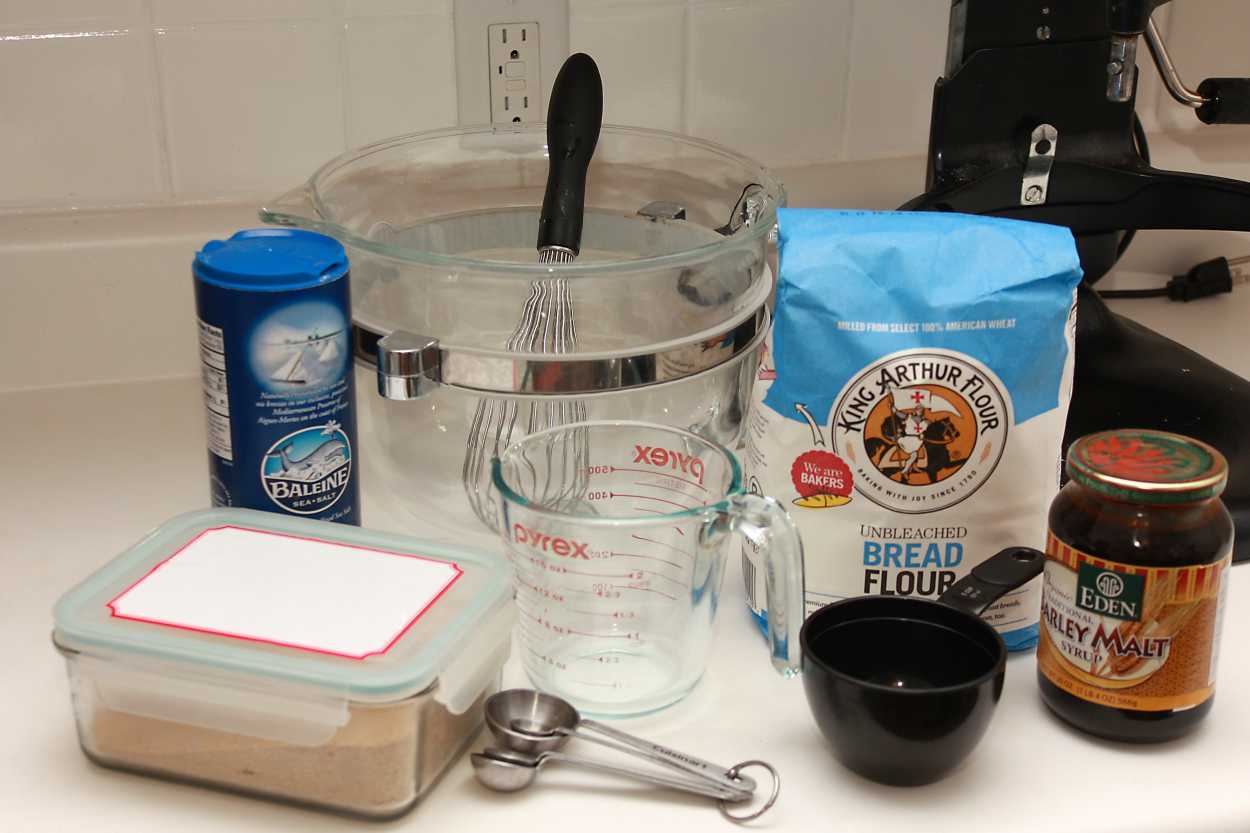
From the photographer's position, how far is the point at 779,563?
63 cm

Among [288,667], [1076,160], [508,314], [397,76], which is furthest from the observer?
[397,76]

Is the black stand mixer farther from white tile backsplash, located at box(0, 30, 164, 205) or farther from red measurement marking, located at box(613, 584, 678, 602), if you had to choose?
white tile backsplash, located at box(0, 30, 164, 205)

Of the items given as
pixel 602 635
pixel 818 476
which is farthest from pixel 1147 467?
pixel 602 635

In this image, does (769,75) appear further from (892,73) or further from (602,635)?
(602,635)

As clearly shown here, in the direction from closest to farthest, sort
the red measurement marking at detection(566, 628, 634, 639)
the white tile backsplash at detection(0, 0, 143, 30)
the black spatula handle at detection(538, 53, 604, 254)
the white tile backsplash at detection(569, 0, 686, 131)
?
the red measurement marking at detection(566, 628, 634, 639), the black spatula handle at detection(538, 53, 604, 254), the white tile backsplash at detection(0, 0, 143, 30), the white tile backsplash at detection(569, 0, 686, 131)

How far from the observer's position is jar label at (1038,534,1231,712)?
610 millimetres

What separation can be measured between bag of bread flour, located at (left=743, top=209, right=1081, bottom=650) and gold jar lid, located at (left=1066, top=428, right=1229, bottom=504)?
0.06 metres

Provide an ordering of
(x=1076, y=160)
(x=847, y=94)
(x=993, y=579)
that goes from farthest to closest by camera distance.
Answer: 1. (x=847, y=94)
2. (x=1076, y=160)
3. (x=993, y=579)

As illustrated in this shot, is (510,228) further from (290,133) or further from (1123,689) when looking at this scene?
(1123,689)

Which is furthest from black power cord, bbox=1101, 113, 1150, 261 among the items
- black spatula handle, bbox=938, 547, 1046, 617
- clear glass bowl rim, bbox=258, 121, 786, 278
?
black spatula handle, bbox=938, 547, 1046, 617

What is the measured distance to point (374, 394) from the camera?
834 millimetres

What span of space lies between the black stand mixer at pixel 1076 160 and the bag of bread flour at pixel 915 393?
194 millimetres

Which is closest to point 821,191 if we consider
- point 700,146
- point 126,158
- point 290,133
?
point 700,146

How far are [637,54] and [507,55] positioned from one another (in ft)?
0.32
